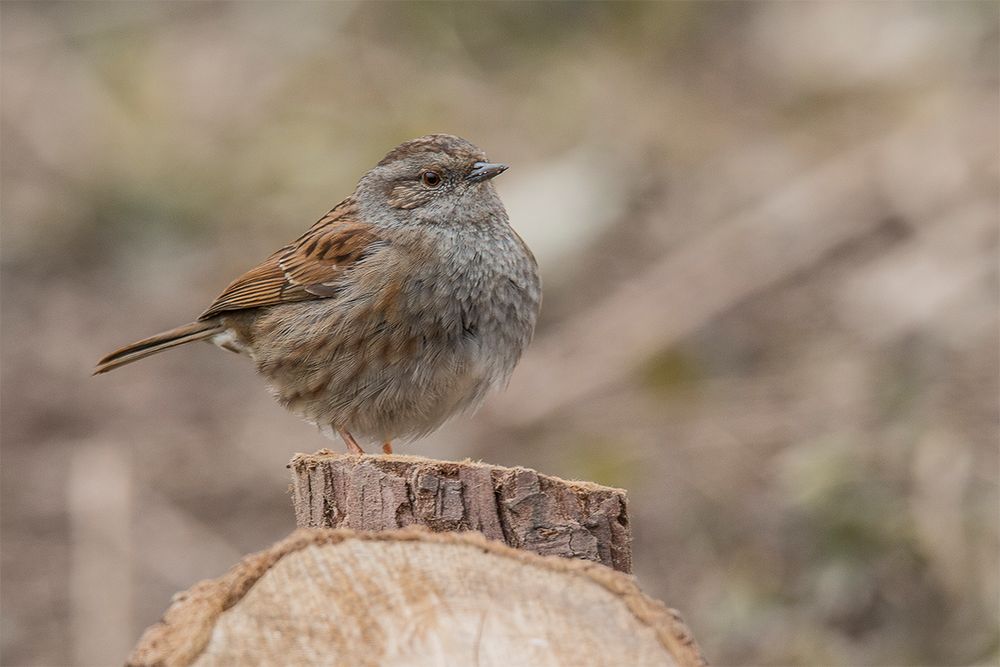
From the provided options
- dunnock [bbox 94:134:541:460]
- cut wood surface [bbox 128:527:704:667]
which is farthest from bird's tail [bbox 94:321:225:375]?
cut wood surface [bbox 128:527:704:667]

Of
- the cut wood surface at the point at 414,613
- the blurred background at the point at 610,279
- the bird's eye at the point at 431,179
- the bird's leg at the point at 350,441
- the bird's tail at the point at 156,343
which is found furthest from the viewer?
the blurred background at the point at 610,279

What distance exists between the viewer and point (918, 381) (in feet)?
22.1

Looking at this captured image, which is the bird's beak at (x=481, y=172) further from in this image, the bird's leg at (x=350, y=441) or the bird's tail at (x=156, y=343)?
the bird's tail at (x=156, y=343)

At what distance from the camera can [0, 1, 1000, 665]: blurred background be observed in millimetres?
6246

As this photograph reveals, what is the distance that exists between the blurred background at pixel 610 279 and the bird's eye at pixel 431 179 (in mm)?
2196

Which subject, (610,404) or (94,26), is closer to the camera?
(610,404)

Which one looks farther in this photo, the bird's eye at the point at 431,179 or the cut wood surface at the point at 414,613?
the bird's eye at the point at 431,179

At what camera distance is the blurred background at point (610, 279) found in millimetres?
6246

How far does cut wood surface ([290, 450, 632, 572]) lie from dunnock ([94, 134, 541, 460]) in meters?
1.37

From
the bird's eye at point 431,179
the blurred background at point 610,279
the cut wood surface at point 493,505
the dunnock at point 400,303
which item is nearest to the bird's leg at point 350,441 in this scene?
the dunnock at point 400,303

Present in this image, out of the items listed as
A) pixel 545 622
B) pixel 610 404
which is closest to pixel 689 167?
pixel 610 404

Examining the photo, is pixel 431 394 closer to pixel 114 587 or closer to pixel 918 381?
pixel 114 587

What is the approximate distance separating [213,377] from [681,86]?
4762mm

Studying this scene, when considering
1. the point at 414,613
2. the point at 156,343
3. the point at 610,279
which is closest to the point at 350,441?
the point at 156,343
